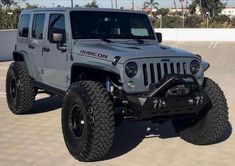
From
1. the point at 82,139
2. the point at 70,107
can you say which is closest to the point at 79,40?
the point at 70,107

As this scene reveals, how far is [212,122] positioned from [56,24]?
2.75m

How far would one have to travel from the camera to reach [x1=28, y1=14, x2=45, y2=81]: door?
7137 millimetres

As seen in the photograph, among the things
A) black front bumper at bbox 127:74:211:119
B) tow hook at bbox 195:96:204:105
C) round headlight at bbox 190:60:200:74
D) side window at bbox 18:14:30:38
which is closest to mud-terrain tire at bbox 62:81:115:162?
black front bumper at bbox 127:74:211:119

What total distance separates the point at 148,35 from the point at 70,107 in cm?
200

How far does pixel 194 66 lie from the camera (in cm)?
550

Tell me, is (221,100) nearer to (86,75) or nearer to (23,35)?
(86,75)

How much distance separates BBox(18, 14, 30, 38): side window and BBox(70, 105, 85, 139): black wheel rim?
9.25 feet

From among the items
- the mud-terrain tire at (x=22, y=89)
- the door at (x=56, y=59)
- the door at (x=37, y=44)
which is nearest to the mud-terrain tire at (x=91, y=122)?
the door at (x=56, y=59)

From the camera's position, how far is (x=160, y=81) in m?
5.05

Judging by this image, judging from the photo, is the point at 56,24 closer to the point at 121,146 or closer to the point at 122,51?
the point at 122,51

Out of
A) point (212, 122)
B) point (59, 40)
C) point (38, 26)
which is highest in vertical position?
point (38, 26)

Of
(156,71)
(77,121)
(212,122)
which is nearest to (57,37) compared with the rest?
(77,121)

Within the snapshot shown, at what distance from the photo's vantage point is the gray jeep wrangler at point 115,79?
16.6 ft

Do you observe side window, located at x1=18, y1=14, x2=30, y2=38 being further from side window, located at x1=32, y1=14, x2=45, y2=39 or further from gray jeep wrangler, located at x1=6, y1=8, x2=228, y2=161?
gray jeep wrangler, located at x1=6, y1=8, x2=228, y2=161
